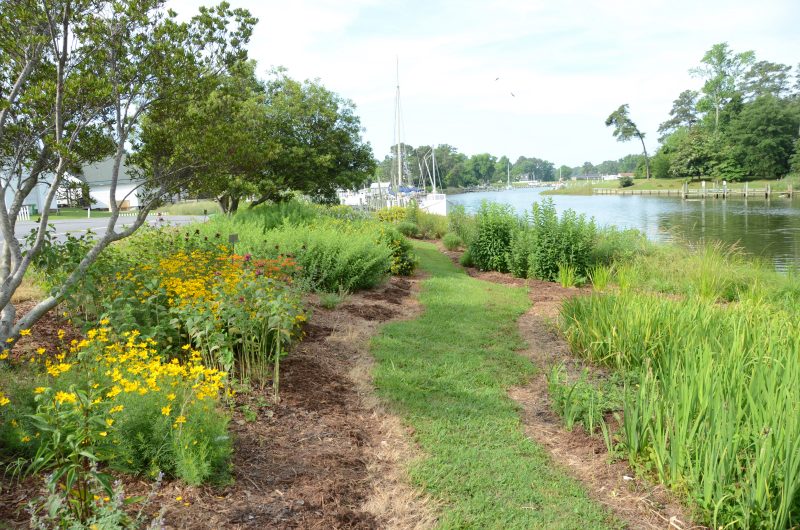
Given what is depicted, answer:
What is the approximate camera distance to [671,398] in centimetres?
350

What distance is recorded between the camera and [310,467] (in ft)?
11.5

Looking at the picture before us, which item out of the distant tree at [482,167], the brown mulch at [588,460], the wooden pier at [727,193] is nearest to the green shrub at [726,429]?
the brown mulch at [588,460]

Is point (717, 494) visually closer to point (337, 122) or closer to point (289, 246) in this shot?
point (289, 246)

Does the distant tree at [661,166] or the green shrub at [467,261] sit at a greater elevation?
the distant tree at [661,166]

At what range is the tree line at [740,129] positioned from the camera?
62.1 meters

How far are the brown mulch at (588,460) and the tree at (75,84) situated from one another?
3554mm

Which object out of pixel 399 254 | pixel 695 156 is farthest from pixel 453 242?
pixel 695 156

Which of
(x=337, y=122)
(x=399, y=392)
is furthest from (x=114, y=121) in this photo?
(x=337, y=122)

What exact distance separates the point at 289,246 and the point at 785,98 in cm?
7907

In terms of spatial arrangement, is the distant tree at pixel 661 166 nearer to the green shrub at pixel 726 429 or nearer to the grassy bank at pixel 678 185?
the grassy bank at pixel 678 185

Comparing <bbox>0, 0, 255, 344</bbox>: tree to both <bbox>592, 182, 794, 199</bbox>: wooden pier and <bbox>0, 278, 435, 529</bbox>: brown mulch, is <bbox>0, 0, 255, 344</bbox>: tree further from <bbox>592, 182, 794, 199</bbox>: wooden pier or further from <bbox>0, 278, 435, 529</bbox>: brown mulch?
<bbox>592, 182, 794, 199</bbox>: wooden pier

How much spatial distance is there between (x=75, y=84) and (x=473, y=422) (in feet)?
12.6

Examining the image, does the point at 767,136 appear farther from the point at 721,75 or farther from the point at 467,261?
the point at 467,261

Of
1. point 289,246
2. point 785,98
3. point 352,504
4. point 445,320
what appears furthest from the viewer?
point 785,98
